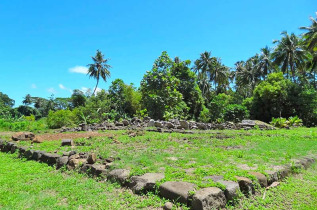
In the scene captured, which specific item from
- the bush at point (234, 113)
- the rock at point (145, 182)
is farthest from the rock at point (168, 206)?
the bush at point (234, 113)

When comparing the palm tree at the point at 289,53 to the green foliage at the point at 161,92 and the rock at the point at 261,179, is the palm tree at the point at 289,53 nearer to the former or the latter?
the green foliage at the point at 161,92

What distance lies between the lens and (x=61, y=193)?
3.64 m

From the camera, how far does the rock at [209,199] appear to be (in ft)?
8.98

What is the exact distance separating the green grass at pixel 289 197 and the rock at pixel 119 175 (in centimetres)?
184

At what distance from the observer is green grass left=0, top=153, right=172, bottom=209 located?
3182mm

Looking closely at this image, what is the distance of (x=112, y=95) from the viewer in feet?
71.1

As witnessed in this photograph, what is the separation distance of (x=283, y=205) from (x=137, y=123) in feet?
38.5

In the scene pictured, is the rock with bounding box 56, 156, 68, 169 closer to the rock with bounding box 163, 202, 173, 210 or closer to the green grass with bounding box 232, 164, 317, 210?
the rock with bounding box 163, 202, 173, 210

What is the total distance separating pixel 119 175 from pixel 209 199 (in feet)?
5.85

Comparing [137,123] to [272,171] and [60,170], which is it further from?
[272,171]

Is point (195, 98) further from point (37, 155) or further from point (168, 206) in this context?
point (168, 206)

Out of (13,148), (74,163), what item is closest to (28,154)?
(13,148)

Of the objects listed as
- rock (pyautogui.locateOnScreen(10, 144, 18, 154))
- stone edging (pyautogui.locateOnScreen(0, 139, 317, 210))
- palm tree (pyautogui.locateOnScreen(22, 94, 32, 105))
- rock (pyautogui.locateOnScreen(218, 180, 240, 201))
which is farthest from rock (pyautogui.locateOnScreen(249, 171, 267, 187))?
palm tree (pyautogui.locateOnScreen(22, 94, 32, 105))

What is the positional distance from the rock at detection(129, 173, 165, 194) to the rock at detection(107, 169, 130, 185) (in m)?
0.17
